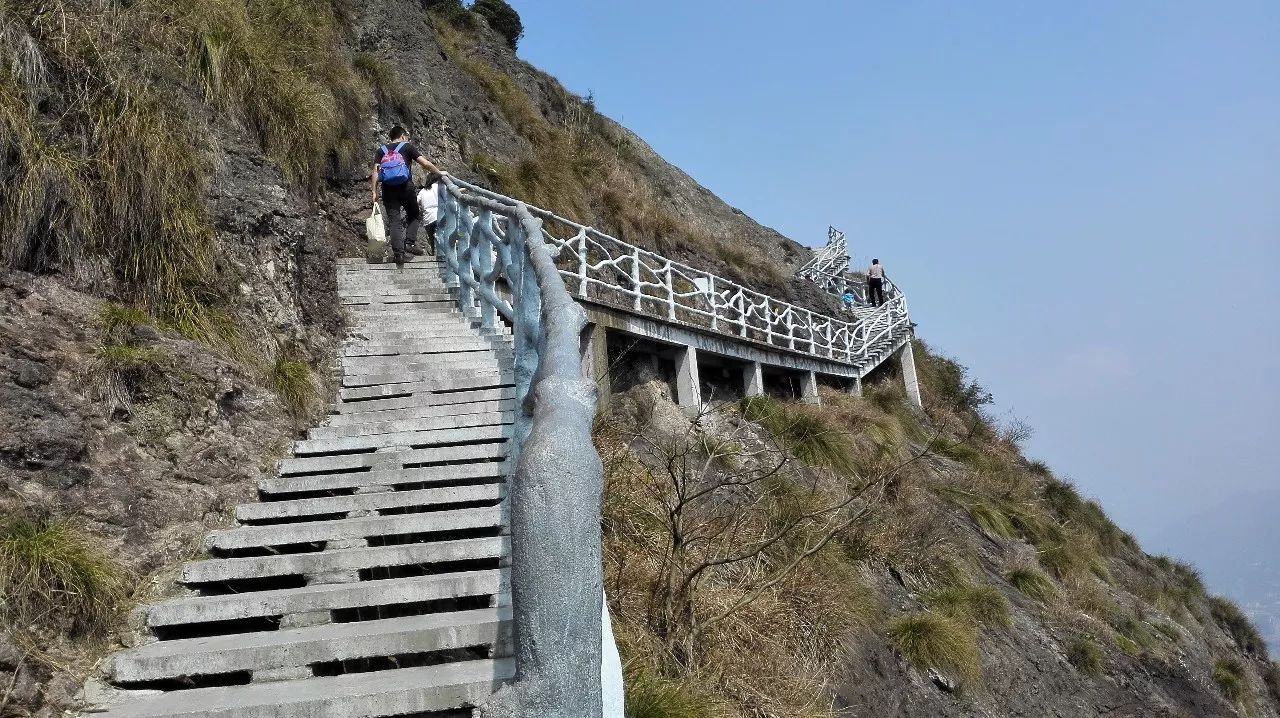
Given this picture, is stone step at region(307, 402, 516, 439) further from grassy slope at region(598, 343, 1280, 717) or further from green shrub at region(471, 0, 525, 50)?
green shrub at region(471, 0, 525, 50)

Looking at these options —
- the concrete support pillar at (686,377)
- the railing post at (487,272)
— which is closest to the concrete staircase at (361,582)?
the railing post at (487,272)

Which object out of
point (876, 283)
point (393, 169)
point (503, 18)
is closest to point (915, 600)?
point (393, 169)

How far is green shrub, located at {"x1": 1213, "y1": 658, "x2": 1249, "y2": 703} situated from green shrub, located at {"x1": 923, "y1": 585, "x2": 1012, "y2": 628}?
17.8 feet

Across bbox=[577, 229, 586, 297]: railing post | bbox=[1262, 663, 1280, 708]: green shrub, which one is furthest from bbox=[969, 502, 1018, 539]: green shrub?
bbox=[1262, 663, 1280, 708]: green shrub

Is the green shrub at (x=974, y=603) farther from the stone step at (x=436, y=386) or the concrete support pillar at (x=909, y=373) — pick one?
the concrete support pillar at (x=909, y=373)

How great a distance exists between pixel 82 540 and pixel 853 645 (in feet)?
15.4

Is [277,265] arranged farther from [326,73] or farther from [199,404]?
[326,73]

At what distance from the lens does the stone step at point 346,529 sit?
13.4 ft

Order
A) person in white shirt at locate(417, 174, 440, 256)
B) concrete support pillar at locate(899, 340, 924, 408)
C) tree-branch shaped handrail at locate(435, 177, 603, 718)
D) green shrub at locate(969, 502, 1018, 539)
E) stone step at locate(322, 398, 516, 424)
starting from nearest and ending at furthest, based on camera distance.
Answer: tree-branch shaped handrail at locate(435, 177, 603, 718), stone step at locate(322, 398, 516, 424), person in white shirt at locate(417, 174, 440, 256), green shrub at locate(969, 502, 1018, 539), concrete support pillar at locate(899, 340, 924, 408)

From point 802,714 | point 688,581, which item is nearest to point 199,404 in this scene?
point 688,581

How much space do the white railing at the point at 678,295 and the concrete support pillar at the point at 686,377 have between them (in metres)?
0.57

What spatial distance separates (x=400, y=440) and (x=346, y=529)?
1097mm

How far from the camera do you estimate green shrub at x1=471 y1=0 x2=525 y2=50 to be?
80.8 ft

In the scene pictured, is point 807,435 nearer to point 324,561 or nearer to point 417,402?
point 417,402
